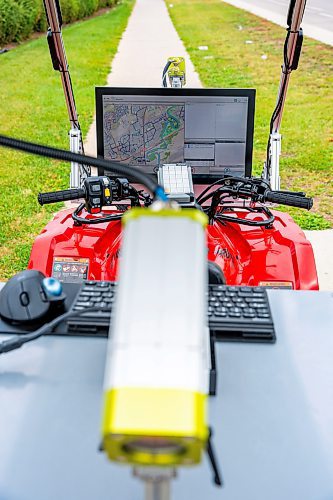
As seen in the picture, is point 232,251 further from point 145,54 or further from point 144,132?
point 145,54

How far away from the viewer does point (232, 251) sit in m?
2.24

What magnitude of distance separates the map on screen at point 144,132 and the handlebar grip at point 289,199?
→ 0.56m

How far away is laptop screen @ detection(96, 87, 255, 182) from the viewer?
7.70 ft

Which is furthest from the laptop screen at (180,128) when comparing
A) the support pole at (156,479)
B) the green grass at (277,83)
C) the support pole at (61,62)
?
the green grass at (277,83)

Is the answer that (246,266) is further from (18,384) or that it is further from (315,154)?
(315,154)

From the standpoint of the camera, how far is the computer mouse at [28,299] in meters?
1.16

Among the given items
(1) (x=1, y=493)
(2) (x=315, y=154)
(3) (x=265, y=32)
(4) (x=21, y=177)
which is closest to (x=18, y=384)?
(1) (x=1, y=493)

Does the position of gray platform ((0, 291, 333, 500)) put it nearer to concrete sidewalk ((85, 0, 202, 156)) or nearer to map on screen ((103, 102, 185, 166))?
map on screen ((103, 102, 185, 166))

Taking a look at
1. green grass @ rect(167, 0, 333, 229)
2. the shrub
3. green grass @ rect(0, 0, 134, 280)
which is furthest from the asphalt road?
the shrub

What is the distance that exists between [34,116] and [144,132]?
525cm

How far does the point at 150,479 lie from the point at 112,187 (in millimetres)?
1530

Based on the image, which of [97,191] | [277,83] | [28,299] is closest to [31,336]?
[28,299]

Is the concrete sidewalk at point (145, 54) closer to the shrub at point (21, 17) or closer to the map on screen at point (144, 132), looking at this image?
the shrub at point (21, 17)

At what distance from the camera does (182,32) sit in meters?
14.2
